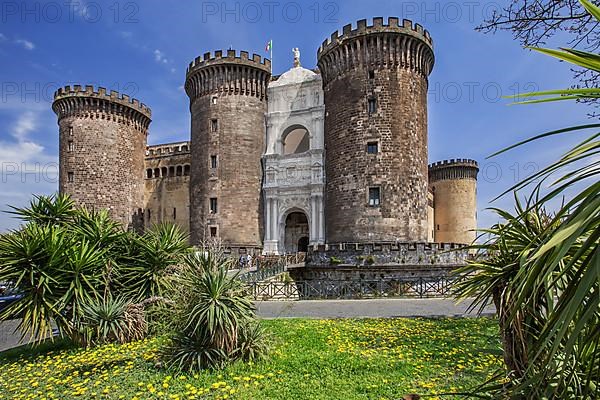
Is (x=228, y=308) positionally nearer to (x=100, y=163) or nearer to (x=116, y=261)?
(x=116, y=261)

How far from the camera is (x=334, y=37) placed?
25.8m

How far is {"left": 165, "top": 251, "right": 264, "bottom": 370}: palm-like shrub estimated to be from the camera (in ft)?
18.4

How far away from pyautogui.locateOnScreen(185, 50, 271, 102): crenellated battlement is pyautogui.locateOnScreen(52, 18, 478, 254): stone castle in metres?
0.08

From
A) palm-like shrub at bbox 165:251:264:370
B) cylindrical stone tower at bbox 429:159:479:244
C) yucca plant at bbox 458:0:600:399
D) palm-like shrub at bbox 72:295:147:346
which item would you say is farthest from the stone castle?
yucca plant at bbox 458:0:600:399

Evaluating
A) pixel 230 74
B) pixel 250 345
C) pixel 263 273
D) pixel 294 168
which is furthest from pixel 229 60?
pixel 250 345

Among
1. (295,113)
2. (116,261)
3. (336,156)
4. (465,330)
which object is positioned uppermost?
(295,113)

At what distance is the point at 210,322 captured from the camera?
5.38 m

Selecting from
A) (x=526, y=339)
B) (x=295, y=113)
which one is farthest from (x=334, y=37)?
(x=526, y=339)

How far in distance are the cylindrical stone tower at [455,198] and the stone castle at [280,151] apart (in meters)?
18.1

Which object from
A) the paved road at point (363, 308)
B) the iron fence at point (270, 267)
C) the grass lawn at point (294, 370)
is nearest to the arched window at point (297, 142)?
the iron fence at point (270, 267)

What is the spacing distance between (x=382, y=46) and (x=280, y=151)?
35.4 feet

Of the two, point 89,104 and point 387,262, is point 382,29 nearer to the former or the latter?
point 387,262

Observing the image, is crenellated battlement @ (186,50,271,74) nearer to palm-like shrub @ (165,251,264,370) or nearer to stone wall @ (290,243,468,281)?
stone wall @ (290,243,468,281)

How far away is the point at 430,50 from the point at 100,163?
93.5 feet
